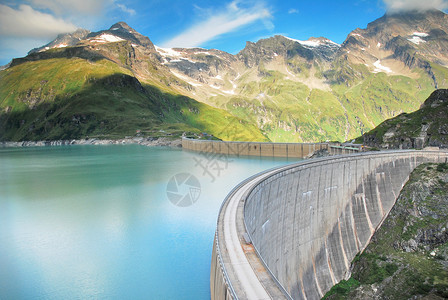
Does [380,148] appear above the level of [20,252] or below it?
above

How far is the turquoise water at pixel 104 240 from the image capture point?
18969 millimetres

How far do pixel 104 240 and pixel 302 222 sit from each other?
18.9 metres

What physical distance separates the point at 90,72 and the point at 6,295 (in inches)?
7112

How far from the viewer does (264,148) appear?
85.9 meters

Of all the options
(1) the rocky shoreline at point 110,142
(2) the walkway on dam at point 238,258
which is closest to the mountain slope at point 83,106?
(1) the rocky shoreline at point 110,142

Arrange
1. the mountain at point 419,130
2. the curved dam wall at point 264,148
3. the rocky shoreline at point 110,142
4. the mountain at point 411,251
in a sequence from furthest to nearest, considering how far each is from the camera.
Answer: the rocky shoreline at point 110,142 → the curved dam wall at point 264,148 → the mountain at point 419,130 → the mountain at point 411,251

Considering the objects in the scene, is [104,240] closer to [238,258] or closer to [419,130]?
[238,258]

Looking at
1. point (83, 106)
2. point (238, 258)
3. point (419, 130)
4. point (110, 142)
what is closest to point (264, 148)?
point (419, 130)

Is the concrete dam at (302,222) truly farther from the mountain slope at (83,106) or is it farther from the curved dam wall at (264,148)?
the mountain slope at (83,106)

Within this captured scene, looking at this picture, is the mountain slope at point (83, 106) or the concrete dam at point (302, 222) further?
the mountain slope at point (83, 106)

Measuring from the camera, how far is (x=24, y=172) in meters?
60.7

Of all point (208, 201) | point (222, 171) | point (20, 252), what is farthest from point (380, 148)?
point (20, 252)

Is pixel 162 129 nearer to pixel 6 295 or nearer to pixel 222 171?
pixel 222 171

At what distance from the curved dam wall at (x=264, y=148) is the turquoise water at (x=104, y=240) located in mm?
34552
